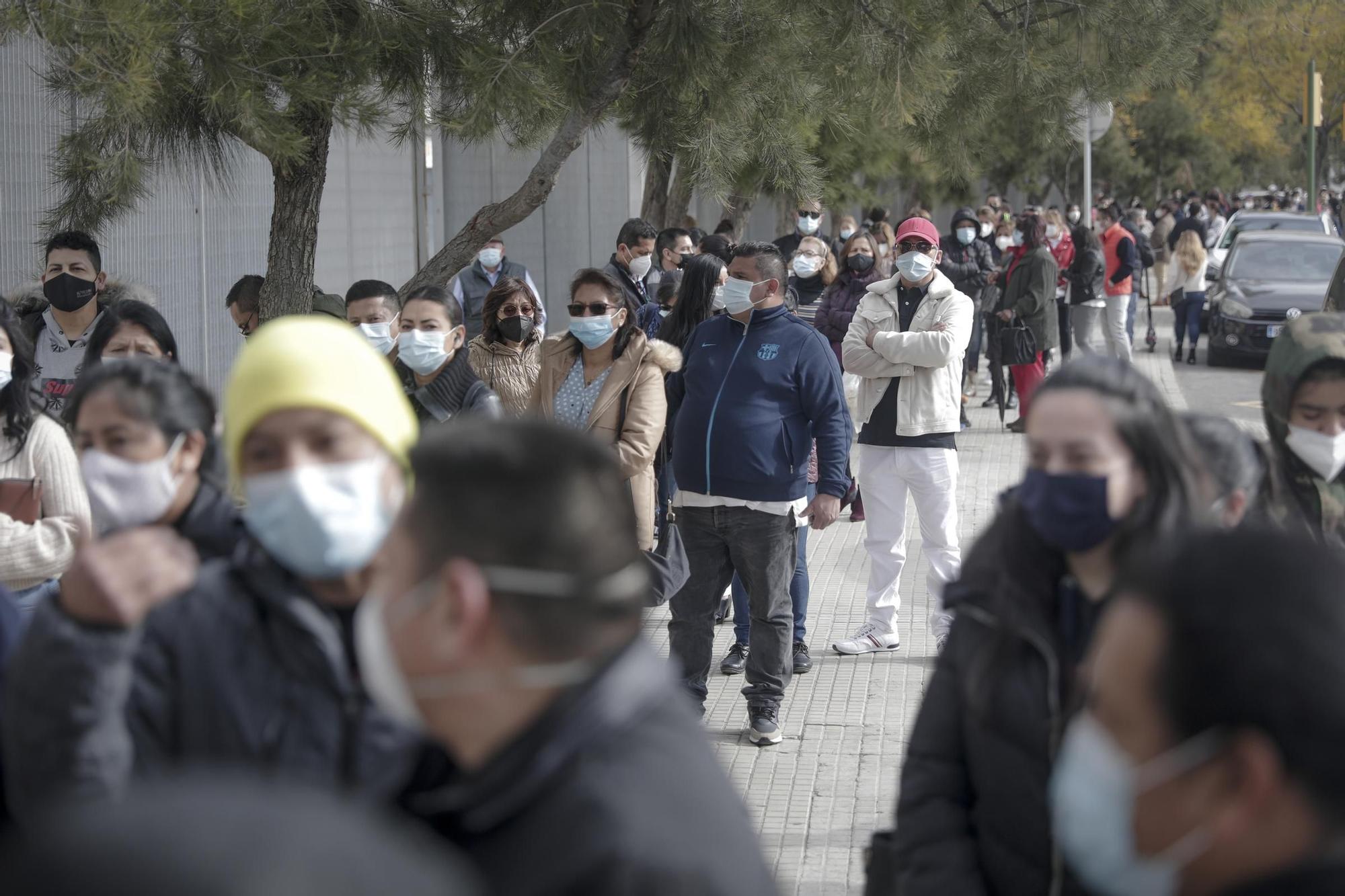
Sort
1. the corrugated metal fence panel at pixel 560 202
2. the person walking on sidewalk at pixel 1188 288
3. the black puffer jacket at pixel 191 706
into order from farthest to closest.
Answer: the person walking on sidewalk at pixel 1188 288, the corrugated metal fence panel at pixel 560 202, the black puffer jacket at pixel 191 706

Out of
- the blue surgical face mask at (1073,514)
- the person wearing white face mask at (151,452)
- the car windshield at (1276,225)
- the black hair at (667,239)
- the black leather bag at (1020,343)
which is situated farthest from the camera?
the car windshield at (1276,225)

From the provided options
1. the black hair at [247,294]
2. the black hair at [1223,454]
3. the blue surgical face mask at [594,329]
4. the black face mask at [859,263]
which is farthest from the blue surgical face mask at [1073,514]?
the black face mask at [859,263]

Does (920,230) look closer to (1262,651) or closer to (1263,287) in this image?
(1262,651)

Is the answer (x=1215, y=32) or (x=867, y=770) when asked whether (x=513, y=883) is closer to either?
(x=867, y=770)

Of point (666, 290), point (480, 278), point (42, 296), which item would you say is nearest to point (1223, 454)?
point (42, 296)

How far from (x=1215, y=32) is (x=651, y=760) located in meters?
6.81

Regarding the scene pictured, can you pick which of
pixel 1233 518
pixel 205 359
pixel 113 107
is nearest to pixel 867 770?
pixel 1233 518

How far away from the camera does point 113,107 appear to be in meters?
4.91

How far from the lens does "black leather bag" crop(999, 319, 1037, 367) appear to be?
491 inches

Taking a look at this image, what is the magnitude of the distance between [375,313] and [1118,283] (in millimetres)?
11267

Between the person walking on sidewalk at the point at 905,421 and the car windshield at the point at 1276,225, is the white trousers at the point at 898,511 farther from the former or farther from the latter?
the car windshield at the point at 1276,225

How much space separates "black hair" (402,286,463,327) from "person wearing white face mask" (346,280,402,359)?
0.64m

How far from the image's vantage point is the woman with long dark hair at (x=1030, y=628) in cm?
243

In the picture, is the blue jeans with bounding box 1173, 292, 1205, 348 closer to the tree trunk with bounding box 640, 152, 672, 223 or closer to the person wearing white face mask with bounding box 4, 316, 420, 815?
the tree trunk with bounding box 640, 152, 672, 223
